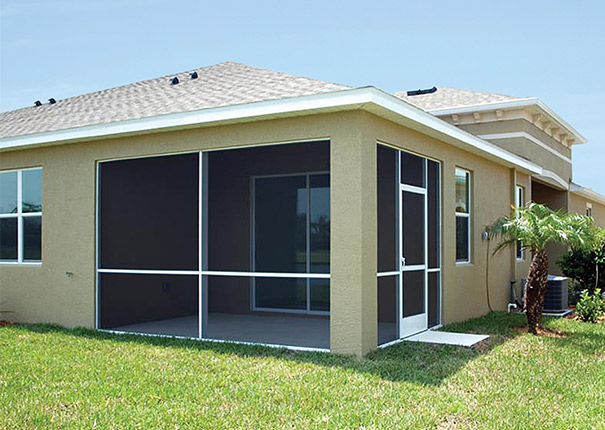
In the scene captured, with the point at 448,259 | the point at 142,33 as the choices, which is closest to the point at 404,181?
the point at 448,259

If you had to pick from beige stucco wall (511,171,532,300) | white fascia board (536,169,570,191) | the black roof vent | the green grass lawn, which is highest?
the black roof vent

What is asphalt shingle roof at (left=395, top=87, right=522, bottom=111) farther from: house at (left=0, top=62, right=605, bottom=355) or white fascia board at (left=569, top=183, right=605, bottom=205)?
white fascia board at (left=569, top=183, right=605, bottom=205)

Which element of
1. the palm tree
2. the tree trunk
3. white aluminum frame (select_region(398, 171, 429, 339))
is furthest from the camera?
the tree trunk

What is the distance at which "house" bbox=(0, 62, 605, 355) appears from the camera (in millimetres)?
7242

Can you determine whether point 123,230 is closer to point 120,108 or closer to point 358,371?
point 120,108

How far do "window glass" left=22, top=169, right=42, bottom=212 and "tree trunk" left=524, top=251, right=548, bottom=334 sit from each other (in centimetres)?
783

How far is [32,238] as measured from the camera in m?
10.4

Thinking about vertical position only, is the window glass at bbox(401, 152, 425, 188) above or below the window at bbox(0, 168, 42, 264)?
above

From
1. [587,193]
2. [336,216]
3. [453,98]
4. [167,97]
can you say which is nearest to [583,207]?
[587,193]

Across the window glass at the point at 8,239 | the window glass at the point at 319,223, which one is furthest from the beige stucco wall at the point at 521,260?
the window glass at the point at 8,239

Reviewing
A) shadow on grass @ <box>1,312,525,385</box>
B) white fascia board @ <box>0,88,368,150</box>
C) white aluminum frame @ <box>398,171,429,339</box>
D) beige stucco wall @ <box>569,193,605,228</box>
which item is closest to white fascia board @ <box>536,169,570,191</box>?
beige stucco wall @ <box>569,193,605,228</box>

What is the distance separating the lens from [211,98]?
343 inches

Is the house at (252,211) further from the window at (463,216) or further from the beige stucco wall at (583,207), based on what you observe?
the beige stucco wall at (583,207)

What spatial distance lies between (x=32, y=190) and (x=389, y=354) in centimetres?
670
